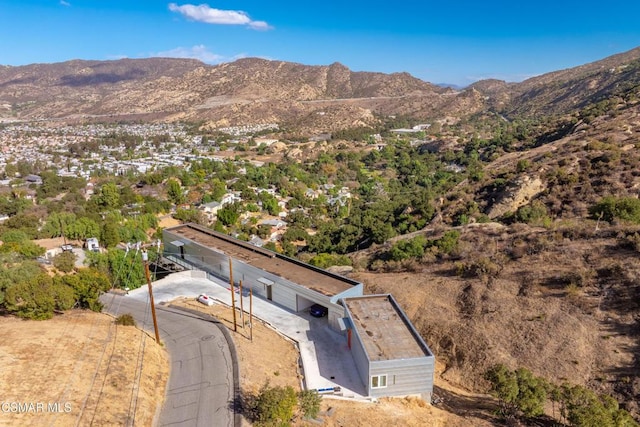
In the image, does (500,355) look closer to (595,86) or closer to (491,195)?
(491,195)

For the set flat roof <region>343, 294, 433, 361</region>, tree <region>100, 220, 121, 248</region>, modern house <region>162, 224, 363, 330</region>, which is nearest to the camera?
flat roof <region>343, 294, 433, 361</region>

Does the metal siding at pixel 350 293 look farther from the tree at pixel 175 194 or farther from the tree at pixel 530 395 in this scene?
the tree at pixel 175 194

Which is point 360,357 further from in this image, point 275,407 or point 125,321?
point 125,321

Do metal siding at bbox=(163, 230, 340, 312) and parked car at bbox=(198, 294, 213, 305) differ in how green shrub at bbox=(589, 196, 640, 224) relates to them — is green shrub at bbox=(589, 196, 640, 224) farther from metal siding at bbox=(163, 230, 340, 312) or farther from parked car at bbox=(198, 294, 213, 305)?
parked car at bbox=(198, 294, 213, 305)

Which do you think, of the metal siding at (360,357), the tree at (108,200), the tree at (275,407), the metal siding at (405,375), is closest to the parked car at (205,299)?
the metal siding at (360,357)

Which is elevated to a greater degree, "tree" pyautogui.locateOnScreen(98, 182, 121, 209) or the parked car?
"tree" pyautogui.locateOnScreen(98, 182, 121, 209)

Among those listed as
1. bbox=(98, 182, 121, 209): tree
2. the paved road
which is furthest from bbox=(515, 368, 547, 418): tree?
bbox=(98, 182, 121, 209): tree

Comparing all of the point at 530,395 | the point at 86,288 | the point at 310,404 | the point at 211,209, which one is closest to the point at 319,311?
the point at 310,404
